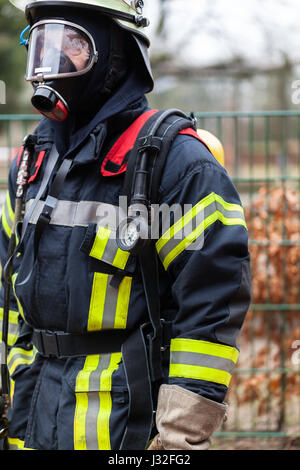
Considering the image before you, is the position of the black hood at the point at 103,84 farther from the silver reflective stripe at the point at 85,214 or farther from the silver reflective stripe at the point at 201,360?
the silver reflective stripe at the point at 201,360

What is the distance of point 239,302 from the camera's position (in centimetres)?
191

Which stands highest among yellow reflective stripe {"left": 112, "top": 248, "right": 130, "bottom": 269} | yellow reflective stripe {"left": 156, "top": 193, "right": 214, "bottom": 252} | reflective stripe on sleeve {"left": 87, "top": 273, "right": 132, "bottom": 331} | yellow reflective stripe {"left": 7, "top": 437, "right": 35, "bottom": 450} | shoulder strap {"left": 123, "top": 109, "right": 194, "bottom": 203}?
shoulder strap {"left": 123, "top": 109, "right": 194, "bottom": 203}

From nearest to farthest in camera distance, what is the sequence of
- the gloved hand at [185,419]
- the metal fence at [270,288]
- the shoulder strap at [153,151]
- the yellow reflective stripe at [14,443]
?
1. the gloved hand at [185,419]
2. the shoulder strap at [153,151]
3. the yellow reflective stripe at [14,443]
4. the metal fence at [270,288]

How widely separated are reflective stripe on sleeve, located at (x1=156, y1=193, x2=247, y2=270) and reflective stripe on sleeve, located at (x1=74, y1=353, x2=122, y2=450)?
393mm

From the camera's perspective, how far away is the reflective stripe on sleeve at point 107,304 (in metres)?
1.96

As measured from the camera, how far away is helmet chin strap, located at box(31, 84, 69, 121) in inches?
79.0

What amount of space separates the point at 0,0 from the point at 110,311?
12.0 metres

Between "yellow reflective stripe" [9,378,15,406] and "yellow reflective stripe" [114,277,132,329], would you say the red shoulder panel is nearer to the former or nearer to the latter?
"yellow reflective stripe" [114,277,132,329]

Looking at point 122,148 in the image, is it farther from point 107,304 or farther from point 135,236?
point 107,304

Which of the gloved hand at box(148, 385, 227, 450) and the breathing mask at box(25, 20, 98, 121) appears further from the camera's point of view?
the breathing mask at box(25, 20, 98, 121)

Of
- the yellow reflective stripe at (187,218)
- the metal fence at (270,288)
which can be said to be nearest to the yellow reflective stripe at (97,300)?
the yellow reflective stripe at (187,218)

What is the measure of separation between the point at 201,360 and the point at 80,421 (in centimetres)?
47

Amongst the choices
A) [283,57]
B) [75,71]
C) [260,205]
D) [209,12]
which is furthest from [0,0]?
[75,71]

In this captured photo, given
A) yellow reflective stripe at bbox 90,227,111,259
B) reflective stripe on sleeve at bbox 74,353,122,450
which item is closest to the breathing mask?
yellow reflective stripe at bbox 90,227,111,259
